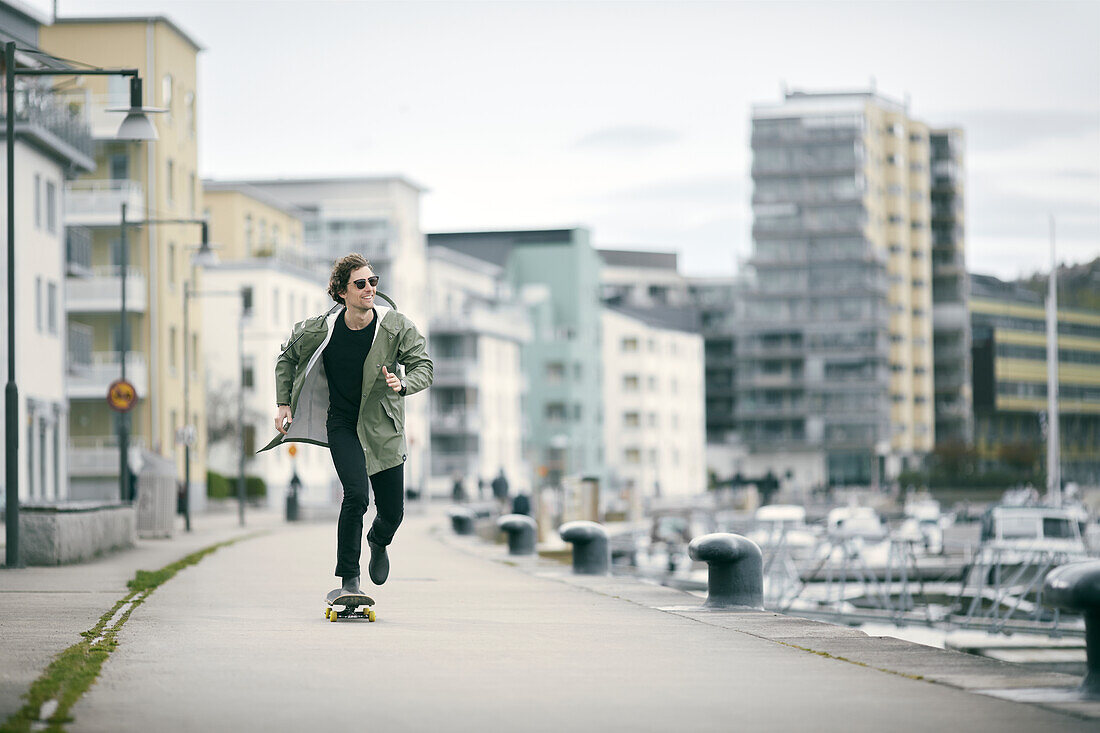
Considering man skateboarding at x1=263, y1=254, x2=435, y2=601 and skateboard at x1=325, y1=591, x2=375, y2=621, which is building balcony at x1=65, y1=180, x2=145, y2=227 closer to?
man skateboarding at x1=263, y1=254, x2=435, y2=601

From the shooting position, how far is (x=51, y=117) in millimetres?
47562

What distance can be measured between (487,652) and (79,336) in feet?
170

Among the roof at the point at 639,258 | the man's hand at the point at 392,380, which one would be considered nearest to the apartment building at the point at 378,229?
the roof at the point at 639,258

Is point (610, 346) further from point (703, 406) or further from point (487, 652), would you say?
point (487, 652)

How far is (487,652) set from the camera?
895 cm

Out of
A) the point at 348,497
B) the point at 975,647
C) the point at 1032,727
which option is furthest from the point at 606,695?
the point at 975,647

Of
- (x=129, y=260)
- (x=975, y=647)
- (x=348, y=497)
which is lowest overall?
(x=975, y=647)

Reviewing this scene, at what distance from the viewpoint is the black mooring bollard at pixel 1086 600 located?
7277 millimetres

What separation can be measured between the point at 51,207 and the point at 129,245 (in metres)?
20.6

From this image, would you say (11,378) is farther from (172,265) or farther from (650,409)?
(650,409)

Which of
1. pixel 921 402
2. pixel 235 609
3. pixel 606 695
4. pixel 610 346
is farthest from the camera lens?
pixel 921 402

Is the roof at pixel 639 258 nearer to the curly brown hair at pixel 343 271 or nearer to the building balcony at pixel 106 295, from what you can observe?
the building balcony at pixel 106 295

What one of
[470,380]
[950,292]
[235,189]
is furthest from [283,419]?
[950,292]

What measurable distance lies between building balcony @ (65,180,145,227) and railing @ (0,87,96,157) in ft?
57.6
